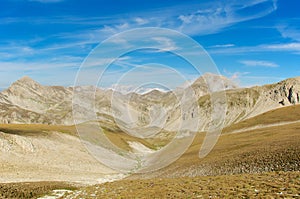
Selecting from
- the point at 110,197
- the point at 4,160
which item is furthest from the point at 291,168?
the point at 4,160

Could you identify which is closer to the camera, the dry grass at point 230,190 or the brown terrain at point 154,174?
the dry grass at point 230,190

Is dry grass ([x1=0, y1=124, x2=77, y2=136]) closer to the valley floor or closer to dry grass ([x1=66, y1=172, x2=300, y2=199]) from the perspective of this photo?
the valley floor

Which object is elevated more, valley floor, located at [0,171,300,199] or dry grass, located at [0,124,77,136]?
dry grass, located at [0,124,77,136]

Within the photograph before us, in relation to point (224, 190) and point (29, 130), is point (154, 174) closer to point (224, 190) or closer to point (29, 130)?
point (224, 190)

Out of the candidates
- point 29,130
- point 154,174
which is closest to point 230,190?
point 154,174

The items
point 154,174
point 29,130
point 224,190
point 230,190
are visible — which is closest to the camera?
point 230,190

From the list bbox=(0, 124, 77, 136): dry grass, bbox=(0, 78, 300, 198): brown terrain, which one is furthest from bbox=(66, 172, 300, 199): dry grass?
bbox=(0, 124, 77, 136): dry grass

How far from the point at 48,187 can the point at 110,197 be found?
17212 millimetres

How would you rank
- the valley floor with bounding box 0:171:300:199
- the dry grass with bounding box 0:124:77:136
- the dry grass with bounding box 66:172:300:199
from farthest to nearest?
1. the dry grass with bounding box 0:124:77:136
2. the valley floor with bounding box 0:171:300:199
3. the dry grass with bounding box 66:172:300:199

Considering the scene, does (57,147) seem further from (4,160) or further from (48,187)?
(48,187)

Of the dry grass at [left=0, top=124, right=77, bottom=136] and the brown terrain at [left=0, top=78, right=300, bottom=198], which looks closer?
the brown terrain at [left=0, top=78, right=300, bottom=198]

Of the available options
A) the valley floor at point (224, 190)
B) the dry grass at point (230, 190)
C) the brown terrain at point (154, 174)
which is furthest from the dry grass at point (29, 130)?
the dry grass at point (230, 190)

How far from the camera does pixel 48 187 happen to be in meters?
39.2

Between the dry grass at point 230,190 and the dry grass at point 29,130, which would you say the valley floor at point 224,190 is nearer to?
the dry grass at point 230,190
